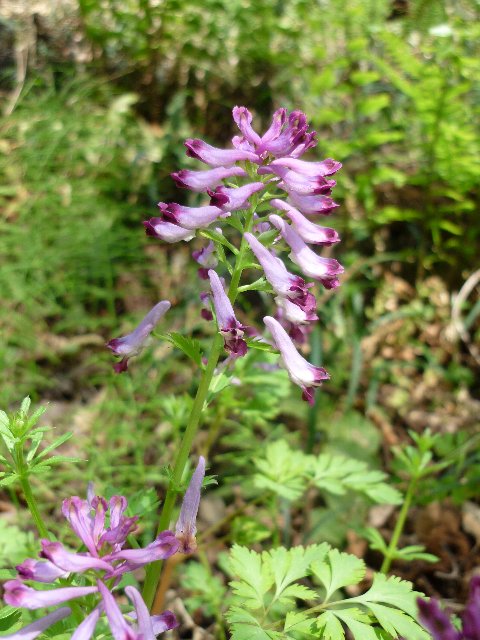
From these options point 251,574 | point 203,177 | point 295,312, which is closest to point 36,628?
point 251,574

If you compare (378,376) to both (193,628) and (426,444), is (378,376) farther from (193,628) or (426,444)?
(193,628)

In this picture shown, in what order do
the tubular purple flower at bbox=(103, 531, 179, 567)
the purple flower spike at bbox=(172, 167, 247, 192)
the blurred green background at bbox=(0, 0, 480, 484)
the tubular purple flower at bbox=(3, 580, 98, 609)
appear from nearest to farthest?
the tubular purple flower at bbox=(3, 580, 98, 609) < the tubular purple flower at bbox=(103, 531, 179, 567) < the purple flower spike at bbox=(172, 167, 247, 192) < the blurred green background at bbox=(0, 0, 480, 484)

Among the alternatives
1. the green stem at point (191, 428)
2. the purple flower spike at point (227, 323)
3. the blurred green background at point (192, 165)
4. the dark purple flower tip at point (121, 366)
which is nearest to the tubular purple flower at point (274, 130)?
the green stem at point (191, 428)

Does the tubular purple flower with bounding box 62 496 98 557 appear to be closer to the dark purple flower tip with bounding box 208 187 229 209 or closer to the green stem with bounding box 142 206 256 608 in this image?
the green stem with bounding box 142 206 256 608

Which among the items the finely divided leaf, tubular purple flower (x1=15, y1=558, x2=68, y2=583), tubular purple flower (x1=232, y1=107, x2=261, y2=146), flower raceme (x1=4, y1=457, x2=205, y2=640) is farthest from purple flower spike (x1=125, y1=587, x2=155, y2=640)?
tubular purple flower (x1=232, y1=107, x2=261, y2=146)

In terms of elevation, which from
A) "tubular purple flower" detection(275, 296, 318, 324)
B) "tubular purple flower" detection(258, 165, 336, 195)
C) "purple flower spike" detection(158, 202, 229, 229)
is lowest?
"tubular purple flower" detection(275, 296, 318, 324)

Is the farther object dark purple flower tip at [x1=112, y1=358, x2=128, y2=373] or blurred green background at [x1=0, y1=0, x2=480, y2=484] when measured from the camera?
blurred green background at [x1=0, y1=0, x2=480, y2=484]

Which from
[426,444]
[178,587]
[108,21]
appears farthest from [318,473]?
[108,21]
